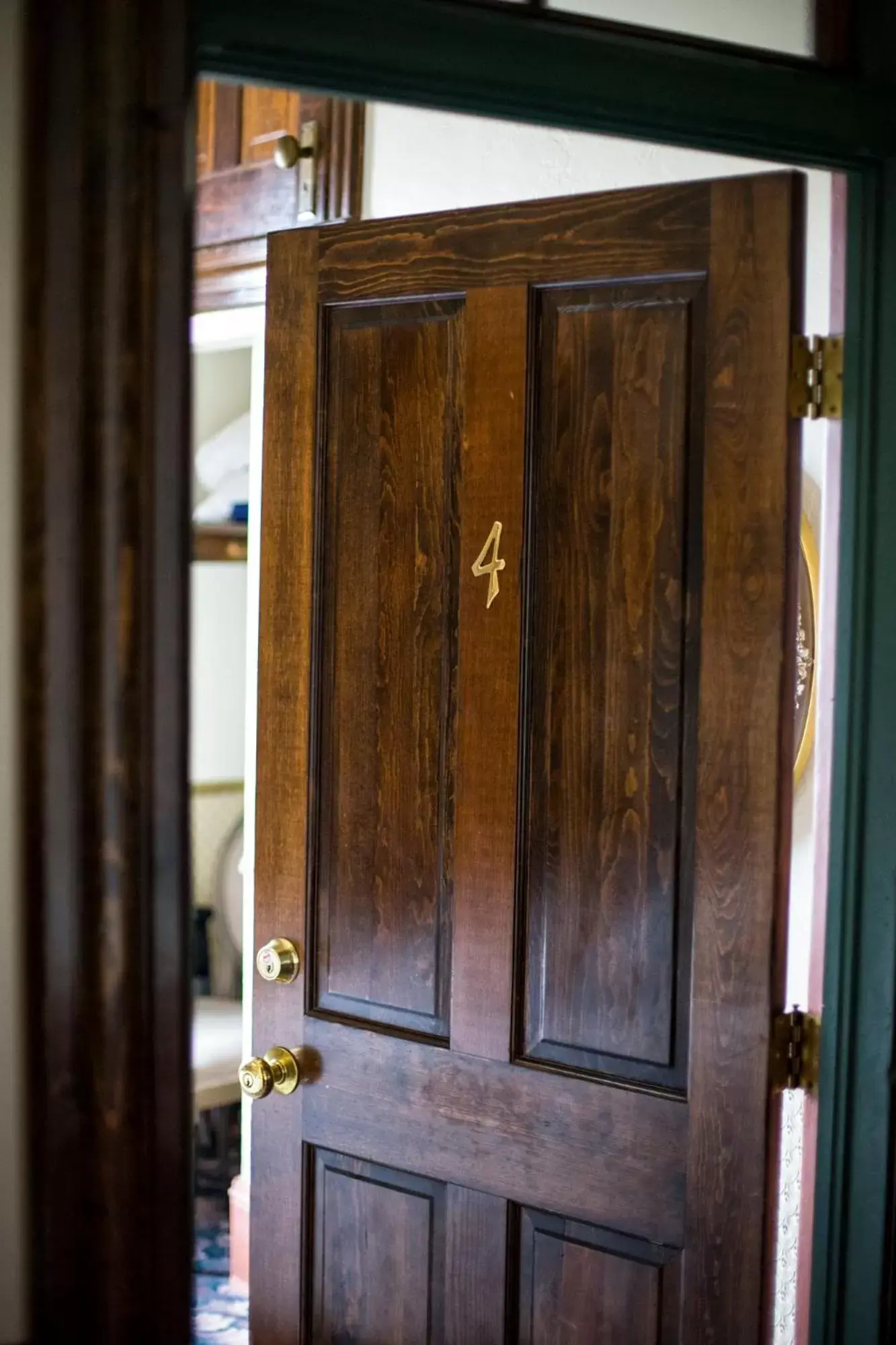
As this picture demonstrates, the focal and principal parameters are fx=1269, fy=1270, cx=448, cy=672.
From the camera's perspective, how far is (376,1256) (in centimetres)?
187

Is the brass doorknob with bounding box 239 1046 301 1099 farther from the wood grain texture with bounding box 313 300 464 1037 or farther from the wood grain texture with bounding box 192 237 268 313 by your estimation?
the wood grain texture with bounding box 192 237 268 313

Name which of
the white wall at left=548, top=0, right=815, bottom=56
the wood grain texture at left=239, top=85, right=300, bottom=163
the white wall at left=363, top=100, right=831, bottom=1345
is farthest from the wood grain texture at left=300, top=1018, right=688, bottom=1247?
the wood grain texture at left=239, top=85, right=300, bottom=163

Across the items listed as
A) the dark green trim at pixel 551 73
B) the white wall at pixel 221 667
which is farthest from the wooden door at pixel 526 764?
the white wall at pixel 221 667

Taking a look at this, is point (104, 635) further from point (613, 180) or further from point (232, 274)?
point (232, 274)

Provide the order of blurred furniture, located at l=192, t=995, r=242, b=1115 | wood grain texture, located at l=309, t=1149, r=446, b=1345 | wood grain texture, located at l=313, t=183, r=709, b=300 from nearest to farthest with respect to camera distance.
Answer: wood grain texture, located at l=313, t=183, r=709, b=300 < wood grain texture, located at l=309, t=1149, r=446, b=1345 < blurred furniture, located at l=192, t=995, r=242, b=1115

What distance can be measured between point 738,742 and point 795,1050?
0.39 m

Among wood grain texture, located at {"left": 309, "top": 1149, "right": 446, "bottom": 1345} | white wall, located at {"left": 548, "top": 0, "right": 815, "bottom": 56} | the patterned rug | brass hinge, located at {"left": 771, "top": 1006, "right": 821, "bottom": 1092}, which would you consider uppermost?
white wall, located at {"left": 548, "top": 0, "right": 815, "bottom": 56}

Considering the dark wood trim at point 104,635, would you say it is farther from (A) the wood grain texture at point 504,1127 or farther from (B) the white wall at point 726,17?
(A) the wood grain texture at point 504,1127

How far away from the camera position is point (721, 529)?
157 centimetres

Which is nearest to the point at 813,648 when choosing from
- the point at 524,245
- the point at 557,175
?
the point at 524,245

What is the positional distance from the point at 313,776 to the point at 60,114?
3.68ft

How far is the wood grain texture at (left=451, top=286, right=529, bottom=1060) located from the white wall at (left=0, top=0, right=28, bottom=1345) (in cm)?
87

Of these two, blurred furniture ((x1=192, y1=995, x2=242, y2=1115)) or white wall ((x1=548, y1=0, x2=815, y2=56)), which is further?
blurred furniture ((x1=192, y1=995, x2=242, y2=1115))

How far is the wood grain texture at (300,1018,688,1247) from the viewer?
1.64 metres
